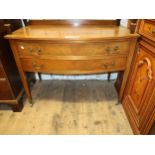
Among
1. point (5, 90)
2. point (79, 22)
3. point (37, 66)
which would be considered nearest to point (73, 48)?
point (37, 66)

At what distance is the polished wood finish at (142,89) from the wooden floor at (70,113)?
16cm

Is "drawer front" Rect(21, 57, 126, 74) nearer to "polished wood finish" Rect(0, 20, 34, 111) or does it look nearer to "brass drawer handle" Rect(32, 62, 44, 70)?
"brass drawer handle" Rect(32, 62, 44, 70)

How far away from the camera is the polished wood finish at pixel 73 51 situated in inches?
40.5

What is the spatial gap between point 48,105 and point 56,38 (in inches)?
31.6

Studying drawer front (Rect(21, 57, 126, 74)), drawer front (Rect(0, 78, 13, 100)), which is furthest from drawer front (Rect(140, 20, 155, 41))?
drawer front (Rect(0, 78, 13, 100))

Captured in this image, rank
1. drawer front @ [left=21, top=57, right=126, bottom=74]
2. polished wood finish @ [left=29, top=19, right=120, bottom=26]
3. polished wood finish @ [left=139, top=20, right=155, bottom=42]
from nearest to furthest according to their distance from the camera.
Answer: polished wood finish @ [left=139, top=20, right=155, bottom=42] < drawer front @ [left=21, top=57, right=126, bottom=74] < polished wood finish @ [left=29, top=19, right=120, bottom=26]

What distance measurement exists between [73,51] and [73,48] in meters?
0.03

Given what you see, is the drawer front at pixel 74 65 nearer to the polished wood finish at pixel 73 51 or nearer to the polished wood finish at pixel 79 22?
the polished wood finish at pixel 73 51

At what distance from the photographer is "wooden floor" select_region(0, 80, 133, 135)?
124cm

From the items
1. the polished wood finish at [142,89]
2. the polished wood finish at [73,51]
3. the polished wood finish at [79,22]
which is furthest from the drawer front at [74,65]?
the polished wood finish at [79,22]
